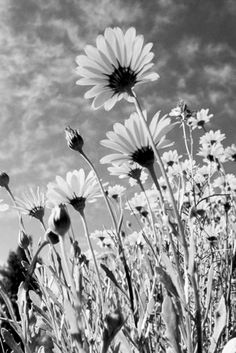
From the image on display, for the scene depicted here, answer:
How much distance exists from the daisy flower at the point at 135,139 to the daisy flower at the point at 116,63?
0.07m

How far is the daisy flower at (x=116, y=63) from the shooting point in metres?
0.72

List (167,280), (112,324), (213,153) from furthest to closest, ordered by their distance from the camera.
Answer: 1. (213,153)
2. (167,280)
3. (112,324)

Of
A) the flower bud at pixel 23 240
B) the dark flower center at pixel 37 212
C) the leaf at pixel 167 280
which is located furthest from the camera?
the dark flower center at pixel 37 212

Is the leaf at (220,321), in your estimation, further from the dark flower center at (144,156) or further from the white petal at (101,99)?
the white petal at (101,99)

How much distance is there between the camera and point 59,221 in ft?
1.67

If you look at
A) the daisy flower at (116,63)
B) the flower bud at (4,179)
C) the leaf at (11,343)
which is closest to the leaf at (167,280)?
the leaf at (11,343)

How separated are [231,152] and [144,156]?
7.32ft

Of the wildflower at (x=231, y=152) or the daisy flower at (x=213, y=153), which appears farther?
the wildflower at (x=231, y=152)

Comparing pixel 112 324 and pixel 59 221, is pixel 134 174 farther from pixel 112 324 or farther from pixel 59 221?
pixel 112 324

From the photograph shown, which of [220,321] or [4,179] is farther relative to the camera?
[4,179]

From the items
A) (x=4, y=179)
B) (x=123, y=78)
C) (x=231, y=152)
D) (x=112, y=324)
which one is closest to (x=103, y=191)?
(x=123, y=78)

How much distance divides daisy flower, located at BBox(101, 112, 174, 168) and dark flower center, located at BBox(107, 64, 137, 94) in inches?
3.3

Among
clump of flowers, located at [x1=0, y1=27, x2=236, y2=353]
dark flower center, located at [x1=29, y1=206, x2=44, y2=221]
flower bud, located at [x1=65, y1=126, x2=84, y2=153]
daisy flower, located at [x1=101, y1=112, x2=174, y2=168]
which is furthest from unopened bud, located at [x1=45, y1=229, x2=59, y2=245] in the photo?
dark flower center, located at [x1=29, y1=206, x2=44, y2=221]

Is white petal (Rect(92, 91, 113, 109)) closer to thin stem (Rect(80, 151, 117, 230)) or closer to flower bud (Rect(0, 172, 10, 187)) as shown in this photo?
thin stem (Rect(80, 151, 117, 230))
